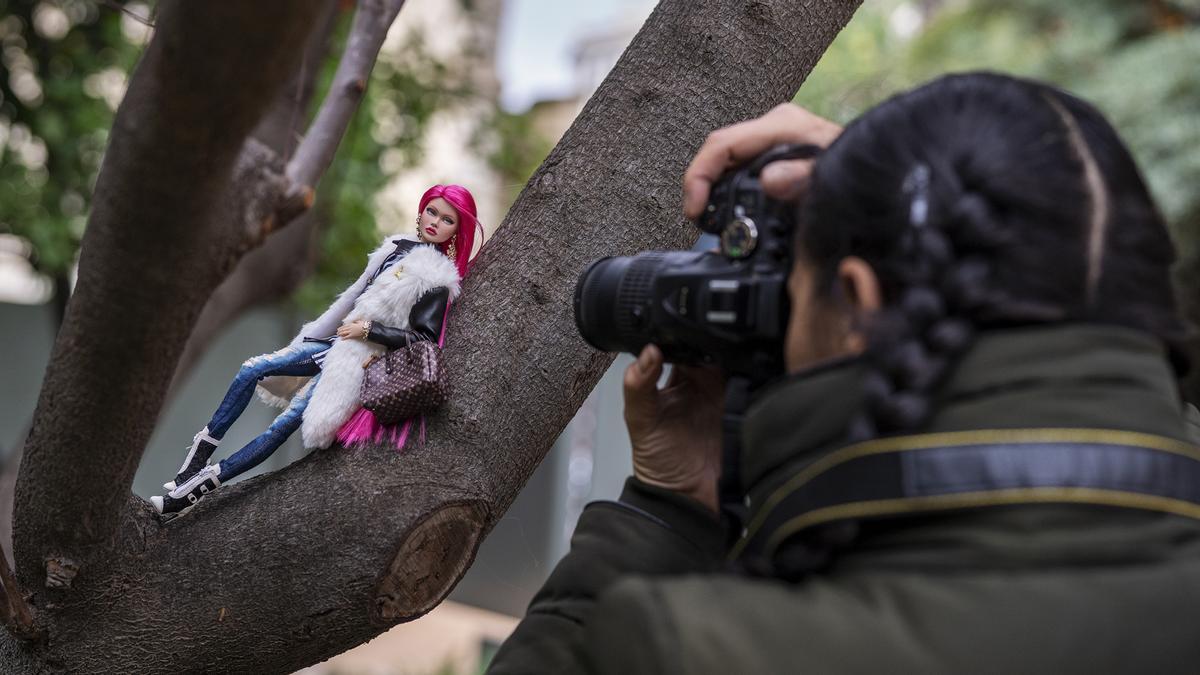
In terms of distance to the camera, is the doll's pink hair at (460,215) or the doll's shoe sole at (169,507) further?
the doll's pink hair at (460,215)

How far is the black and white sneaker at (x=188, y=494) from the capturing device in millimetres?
1727

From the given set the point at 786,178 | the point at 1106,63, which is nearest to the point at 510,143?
the point at 1106,63

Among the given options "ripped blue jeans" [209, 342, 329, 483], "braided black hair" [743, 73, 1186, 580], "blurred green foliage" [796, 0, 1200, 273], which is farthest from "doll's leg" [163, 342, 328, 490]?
"blurred green foliage" [796, 0, 1200, 273]

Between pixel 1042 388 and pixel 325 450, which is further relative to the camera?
pixel 325 450

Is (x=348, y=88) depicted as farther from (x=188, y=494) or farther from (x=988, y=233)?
(x=988, y=233)

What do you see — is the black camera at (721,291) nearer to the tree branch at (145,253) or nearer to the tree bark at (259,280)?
the tree branch at (145,253)

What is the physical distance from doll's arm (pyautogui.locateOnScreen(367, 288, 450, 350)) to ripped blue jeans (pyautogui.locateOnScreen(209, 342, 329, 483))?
131 millimetres

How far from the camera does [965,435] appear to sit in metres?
1.01

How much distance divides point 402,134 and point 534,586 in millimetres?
3653

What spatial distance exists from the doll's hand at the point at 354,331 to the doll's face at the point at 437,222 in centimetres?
21

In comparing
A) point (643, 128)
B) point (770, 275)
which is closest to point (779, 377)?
point (770, 275)

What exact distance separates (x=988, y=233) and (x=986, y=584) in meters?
0.30

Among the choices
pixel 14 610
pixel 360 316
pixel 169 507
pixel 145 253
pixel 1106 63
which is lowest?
pixel 14 610

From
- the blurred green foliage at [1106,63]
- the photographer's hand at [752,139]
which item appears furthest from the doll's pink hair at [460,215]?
the blurred green foliage at [1106,63]
